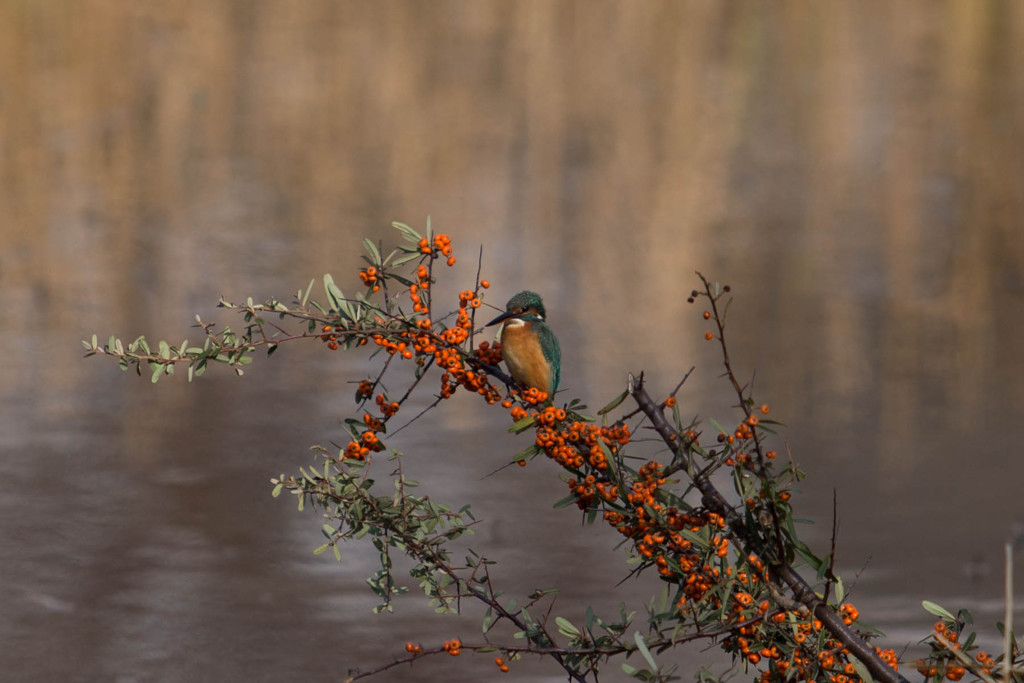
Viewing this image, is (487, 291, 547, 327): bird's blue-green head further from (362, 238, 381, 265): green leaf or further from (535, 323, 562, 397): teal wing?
(362, 238, 381, 265): green leaf

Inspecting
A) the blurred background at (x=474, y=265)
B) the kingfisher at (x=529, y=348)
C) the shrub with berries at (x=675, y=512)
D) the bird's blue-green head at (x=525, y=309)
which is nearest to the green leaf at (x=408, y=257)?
the shrub with berries at (x=675, y=512)

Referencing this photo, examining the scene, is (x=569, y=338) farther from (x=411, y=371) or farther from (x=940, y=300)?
(x=940, y=300)

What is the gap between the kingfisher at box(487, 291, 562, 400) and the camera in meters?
1.78

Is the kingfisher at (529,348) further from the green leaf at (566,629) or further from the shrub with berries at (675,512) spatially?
the green leaf at (566,629)

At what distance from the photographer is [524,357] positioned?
70.5 inches

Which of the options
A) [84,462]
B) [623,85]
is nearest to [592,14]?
[623,85]

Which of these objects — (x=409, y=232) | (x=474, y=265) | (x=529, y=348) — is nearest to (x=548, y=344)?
(x=529, y=348)

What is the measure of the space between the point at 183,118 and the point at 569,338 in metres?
4.53

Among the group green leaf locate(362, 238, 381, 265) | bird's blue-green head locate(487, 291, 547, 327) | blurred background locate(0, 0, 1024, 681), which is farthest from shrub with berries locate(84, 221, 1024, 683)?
blurred background locate(0, 0, 1024, 681)

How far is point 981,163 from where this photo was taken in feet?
24.1

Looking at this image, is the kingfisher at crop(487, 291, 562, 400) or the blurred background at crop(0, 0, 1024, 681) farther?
the blurred background at crop(0, 0, 1024, 681)

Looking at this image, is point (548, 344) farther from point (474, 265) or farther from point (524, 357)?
point (474, 265)

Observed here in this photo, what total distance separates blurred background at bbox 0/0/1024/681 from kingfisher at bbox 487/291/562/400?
0.54m

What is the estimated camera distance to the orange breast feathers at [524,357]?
178 centimetres
